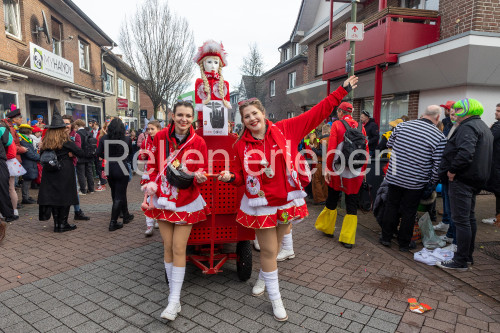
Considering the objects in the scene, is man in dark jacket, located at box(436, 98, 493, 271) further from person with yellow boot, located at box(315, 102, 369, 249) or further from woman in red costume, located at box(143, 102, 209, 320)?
woman in red costume, located at box(143, 102, 209, 320)

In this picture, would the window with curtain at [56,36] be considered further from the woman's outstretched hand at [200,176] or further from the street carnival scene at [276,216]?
the woman's outstretched hand at [200,176]

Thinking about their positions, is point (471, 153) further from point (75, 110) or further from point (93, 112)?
point (93, 112)

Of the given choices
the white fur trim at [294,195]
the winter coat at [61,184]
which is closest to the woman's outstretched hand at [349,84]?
the white fur trim at [294,195]

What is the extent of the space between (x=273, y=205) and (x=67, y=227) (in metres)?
4.37

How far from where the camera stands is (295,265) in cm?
427

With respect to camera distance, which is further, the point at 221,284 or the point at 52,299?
the point at 221,284

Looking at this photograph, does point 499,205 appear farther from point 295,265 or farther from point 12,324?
point 12,324

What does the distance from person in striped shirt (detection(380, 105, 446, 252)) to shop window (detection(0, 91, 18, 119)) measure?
39.8ft

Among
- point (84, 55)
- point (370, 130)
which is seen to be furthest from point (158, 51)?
point (370, 130)

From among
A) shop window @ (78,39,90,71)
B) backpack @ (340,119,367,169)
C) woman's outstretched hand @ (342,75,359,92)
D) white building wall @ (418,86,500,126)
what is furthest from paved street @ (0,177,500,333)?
shop window @ (78,39,90,71)

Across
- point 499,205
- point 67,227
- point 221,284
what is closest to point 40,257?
point 67,227

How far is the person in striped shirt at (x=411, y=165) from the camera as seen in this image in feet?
14.6

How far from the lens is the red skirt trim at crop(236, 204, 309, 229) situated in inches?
117

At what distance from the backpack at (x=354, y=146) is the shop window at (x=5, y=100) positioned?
37.4 ft
